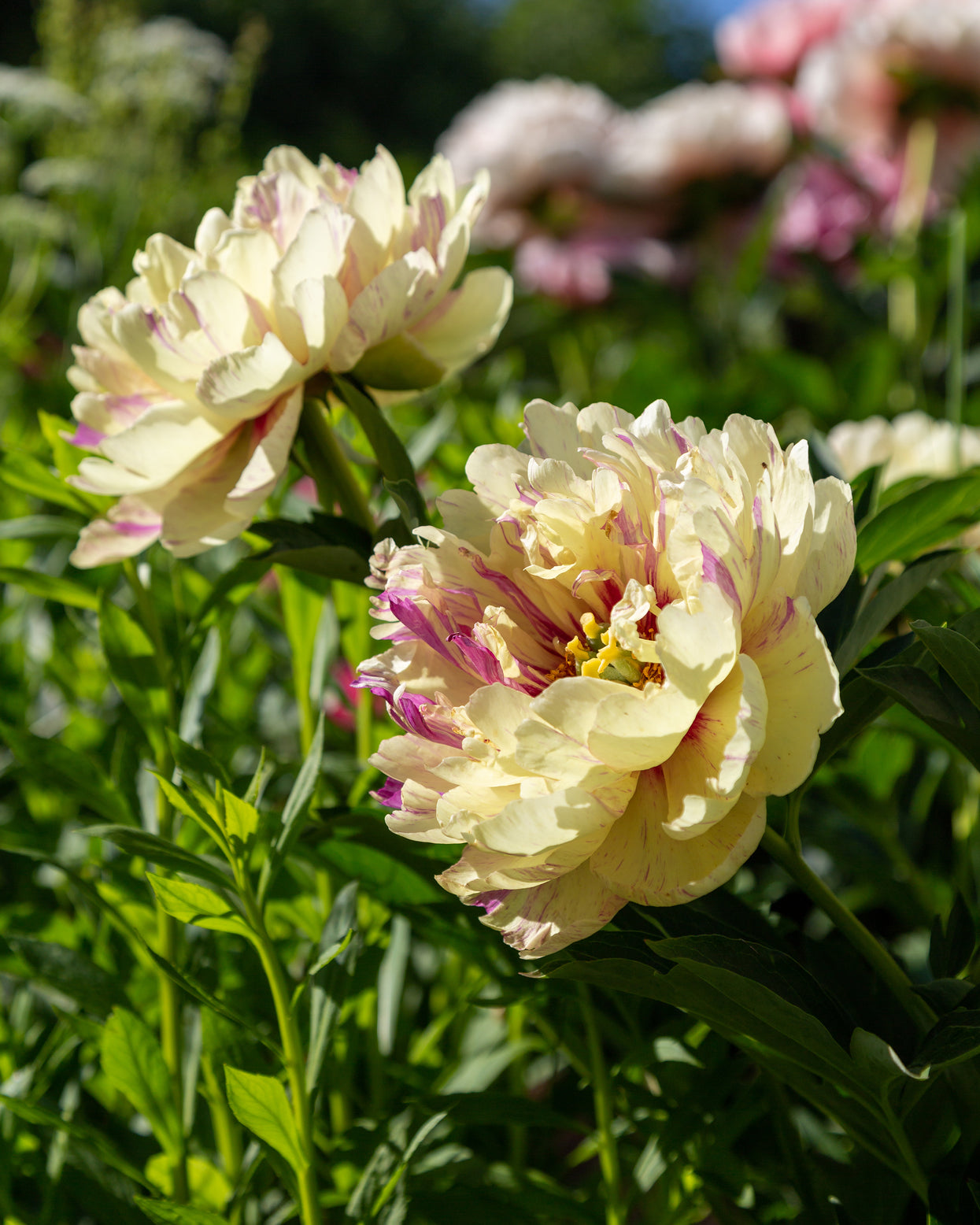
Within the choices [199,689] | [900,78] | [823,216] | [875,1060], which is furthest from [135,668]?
[823,216]

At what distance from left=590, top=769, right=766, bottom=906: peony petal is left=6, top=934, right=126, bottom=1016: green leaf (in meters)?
0.25

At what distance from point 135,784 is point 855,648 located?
38 centimetres

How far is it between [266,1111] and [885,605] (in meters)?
0.27

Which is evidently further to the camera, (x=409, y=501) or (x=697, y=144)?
(x=697, y=144)

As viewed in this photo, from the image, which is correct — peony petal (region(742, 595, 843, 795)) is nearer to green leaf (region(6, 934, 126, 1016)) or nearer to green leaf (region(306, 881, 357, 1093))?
green leaf (region(306, 881, 357, 1093))

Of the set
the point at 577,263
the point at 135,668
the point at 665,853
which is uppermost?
the point at 665,853

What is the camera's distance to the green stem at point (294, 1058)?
39cm

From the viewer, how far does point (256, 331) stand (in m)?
0.41

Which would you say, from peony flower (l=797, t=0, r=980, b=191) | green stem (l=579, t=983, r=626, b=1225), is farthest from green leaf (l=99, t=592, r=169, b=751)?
peony flower (l=797, t=0, r=980, b=191)

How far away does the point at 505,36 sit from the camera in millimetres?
13781

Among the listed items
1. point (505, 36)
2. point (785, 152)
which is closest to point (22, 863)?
point (785, 152)

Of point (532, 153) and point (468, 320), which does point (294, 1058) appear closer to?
point (468, 320)

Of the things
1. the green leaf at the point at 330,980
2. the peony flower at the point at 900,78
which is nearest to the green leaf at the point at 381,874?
the green leaf at the point at 330,980

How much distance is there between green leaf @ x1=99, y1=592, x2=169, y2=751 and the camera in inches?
19.8
